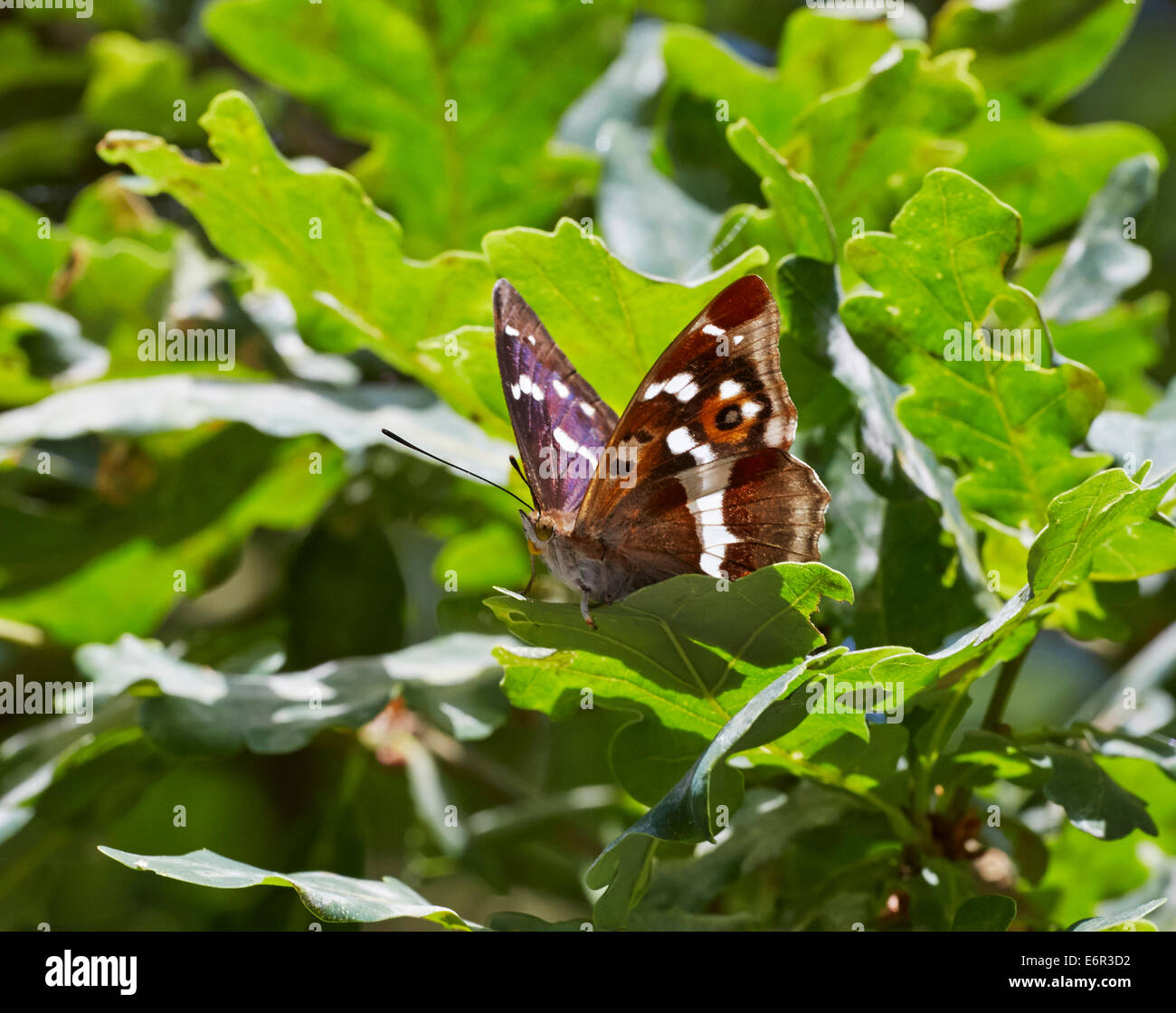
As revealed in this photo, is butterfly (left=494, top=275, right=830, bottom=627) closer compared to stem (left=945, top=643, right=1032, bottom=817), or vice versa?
butterfly (left=494, top=275, right=830, bottom=627)

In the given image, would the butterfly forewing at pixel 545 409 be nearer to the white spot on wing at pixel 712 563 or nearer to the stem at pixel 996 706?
the white spot on wing at pixel 712 563

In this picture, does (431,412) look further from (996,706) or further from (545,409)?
(996,706)

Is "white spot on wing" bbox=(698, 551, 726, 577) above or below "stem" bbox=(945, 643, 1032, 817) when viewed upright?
above

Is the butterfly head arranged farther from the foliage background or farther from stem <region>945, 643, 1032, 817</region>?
stem <region>945, 643, 1032, 817</region>

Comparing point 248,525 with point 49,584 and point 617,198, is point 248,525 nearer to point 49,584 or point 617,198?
point 49,584

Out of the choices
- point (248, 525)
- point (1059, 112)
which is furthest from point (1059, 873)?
point (1059, 112)

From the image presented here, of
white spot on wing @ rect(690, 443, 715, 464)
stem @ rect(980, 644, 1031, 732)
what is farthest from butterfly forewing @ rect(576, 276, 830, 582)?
stem @ rect(980, 644, 1031, 732)

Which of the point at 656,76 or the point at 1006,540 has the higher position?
the point at 656,76
